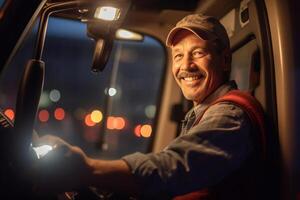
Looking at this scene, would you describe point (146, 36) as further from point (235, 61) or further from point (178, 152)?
point (178, 152)

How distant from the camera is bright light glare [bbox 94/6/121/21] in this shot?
2.14m

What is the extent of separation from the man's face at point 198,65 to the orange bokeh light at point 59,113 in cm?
3412

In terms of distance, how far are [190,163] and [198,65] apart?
0.97 meters

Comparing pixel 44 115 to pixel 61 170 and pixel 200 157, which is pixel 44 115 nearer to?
pixel 200 157

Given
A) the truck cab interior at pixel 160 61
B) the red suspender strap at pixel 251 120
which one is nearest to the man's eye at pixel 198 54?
the truck cab interior at pixel 160 61

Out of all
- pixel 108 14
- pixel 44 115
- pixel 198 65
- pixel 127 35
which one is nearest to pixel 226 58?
pixel 198 65

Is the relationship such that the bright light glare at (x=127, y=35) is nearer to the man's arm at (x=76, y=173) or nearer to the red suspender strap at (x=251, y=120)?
the red suspender strap at (x=251, y=120)

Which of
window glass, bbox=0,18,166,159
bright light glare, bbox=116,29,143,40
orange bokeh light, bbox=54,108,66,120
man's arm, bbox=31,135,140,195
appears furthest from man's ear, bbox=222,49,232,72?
orange bokeh light, bbox=54,108,66,120

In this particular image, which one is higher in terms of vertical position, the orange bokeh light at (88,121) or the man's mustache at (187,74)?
the man's mustache at (187,74)

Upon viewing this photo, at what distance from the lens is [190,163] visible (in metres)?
1.98

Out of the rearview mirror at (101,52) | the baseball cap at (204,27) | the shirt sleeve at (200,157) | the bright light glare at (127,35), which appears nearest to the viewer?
the shirt sleeve at (200,157)

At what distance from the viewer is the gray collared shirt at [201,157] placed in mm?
1909

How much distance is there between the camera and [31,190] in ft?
5.82

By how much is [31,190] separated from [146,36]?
8.76ft
